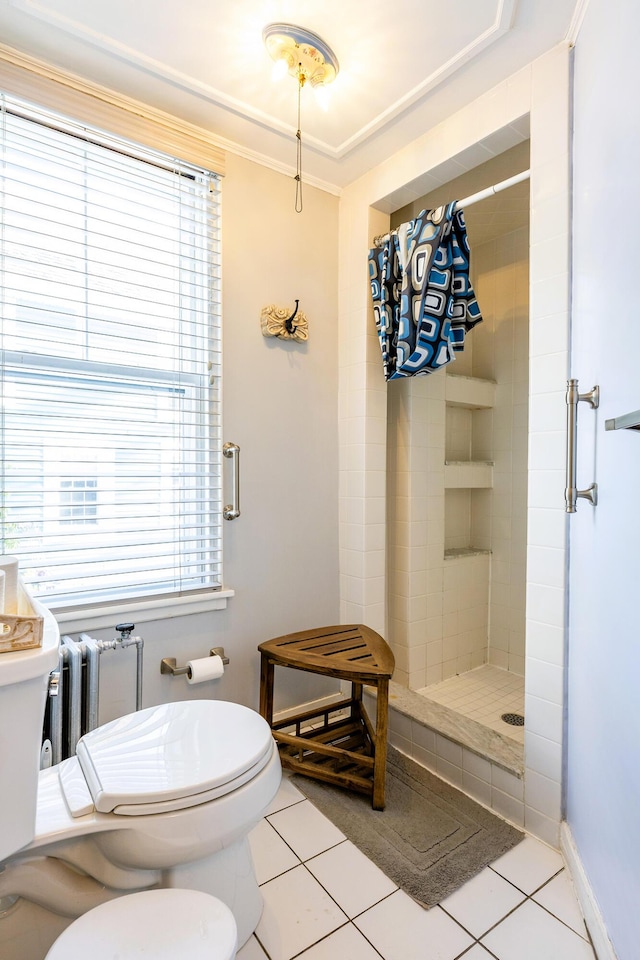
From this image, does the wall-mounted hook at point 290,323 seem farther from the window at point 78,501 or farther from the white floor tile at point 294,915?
the white floor tile at point 294,915

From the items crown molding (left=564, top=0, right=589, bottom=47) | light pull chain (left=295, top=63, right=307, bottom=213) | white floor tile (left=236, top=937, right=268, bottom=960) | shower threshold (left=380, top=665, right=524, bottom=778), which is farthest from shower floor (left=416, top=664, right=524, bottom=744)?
crown molding (left=564, top=0, right=589, bottom=47)

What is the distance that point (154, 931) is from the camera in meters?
0.82

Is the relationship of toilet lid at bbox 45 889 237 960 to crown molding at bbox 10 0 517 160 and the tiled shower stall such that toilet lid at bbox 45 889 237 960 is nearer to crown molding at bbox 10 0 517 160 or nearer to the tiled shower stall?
the tiled shower stall

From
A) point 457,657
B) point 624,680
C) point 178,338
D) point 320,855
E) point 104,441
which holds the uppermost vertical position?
point 178,338

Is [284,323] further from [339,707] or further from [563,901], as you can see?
[563,901]

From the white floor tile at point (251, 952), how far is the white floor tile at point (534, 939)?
20.9 inches

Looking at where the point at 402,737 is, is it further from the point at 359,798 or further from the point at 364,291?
the point at 364,291

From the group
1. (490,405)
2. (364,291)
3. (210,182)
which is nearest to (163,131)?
(210,182)

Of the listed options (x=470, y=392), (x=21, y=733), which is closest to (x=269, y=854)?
(x=21, y=733)

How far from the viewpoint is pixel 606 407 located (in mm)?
1122

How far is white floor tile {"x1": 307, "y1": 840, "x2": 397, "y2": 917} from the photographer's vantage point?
4.25 feet

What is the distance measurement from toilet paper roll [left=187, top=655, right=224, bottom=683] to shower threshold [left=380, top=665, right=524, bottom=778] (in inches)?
28.5

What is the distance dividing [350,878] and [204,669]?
768 mm

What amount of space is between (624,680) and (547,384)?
0.90 meters
